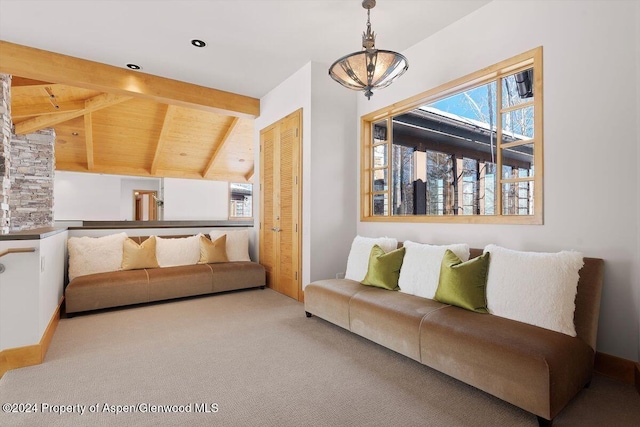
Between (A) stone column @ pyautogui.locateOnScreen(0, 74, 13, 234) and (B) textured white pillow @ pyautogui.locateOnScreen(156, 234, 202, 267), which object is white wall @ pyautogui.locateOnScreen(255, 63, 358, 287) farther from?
(A) stone column @ pyautogui.locateOnScreen(0, 74, 13, 234)

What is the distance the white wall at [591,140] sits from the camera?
211cm

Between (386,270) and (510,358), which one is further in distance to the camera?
(386,270)

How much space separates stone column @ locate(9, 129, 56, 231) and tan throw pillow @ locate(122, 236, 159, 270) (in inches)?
140

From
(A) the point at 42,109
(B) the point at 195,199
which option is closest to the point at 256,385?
(A) the point at 42,109

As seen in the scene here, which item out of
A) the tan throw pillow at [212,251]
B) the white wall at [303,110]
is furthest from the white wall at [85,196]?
the white wall at [303,110]

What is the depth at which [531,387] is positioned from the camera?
5.39ft

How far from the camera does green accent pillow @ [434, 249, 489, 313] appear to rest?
2277 millimetres

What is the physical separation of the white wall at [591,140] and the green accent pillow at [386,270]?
87cm

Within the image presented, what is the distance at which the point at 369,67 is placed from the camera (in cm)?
249

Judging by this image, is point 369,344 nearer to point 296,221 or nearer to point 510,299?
point 510,299

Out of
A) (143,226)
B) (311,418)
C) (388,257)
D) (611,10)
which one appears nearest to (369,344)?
(388,257)

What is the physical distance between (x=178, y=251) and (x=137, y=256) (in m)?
0.52

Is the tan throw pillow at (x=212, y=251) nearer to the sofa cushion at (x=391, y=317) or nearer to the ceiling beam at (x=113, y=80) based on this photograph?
the ceiling beam at (x=113, y=80)

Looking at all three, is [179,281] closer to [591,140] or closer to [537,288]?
[537,288]
